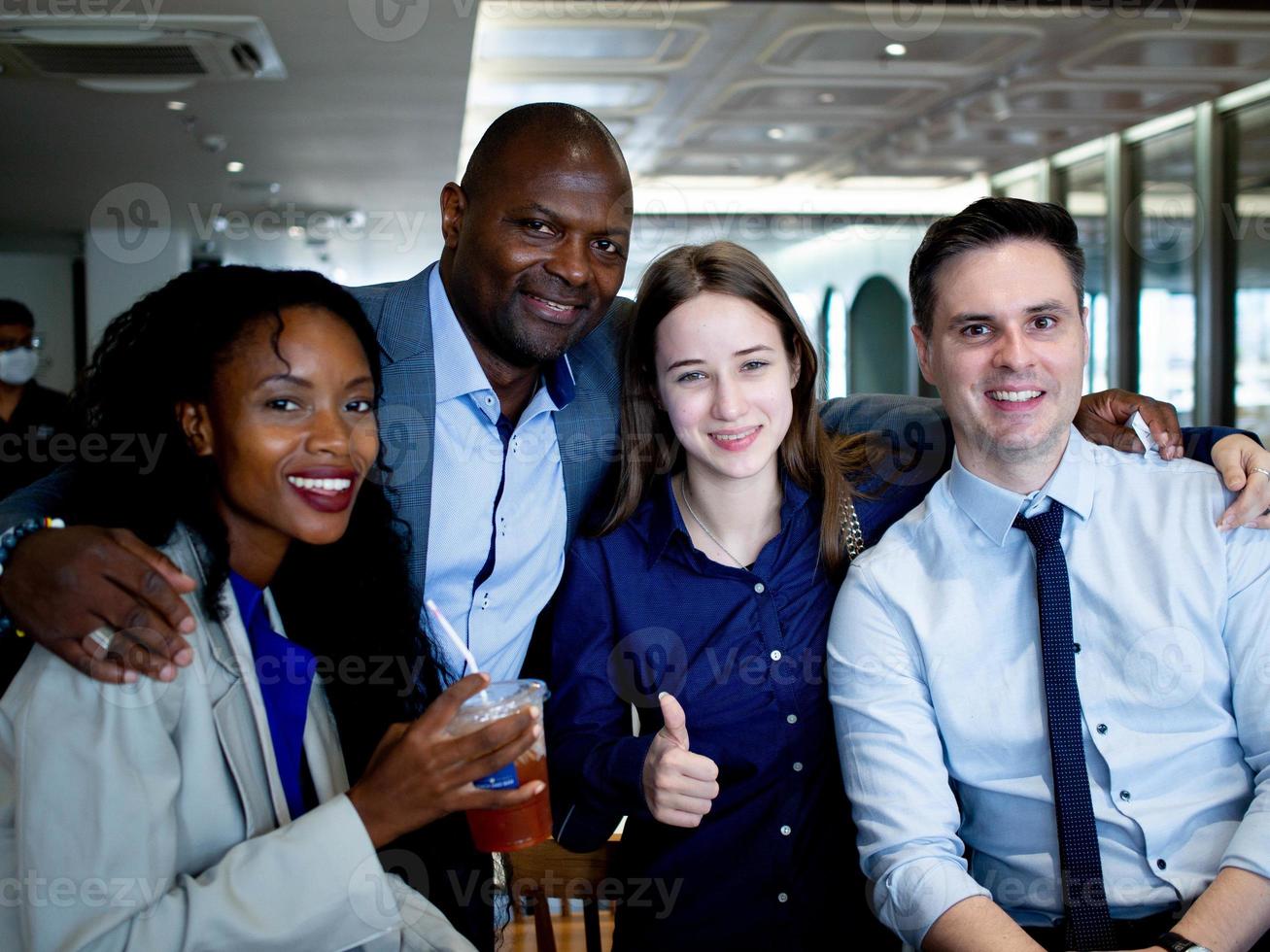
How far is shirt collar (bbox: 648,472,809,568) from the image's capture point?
78.5 inches

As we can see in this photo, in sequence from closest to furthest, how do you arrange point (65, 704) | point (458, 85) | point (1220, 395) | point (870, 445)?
point (65, 704) → point (870, 445) → point (458, 85) → point (1220, 395)

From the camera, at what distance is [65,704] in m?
1.25

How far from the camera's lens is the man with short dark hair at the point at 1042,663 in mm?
1629

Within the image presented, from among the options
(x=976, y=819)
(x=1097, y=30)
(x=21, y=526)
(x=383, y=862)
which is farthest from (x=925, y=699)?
(x=1097, y=30)

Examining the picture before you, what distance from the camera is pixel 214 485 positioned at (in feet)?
4.97

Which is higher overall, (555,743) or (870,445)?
(870,445)

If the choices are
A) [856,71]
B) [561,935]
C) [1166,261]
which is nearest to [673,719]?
[561,935]

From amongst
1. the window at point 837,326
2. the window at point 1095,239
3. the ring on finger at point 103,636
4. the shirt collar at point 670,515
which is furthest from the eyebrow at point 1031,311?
the window at point 837,326

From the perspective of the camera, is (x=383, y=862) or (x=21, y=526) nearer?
(x=21, y=526)

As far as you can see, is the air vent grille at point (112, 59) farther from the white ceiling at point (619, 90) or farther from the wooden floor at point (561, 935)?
the wooden floor at point (561, 935)

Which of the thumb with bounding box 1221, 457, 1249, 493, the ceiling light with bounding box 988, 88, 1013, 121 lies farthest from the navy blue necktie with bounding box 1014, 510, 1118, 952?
the ceiling light with bounding box 988, 88, 1013, 121

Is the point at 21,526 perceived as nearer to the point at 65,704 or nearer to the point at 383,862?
the point at 65,704

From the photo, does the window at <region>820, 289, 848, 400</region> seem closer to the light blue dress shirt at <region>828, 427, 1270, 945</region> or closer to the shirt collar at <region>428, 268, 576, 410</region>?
the shirt collar at <region>428, 268, 576, 410</region>

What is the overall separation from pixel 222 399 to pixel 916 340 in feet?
3.87
